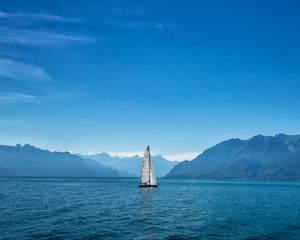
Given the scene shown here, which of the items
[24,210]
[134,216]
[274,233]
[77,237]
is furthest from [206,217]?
[24,210]

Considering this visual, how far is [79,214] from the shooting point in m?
72.2

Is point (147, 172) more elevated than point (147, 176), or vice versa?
point (147, 172)

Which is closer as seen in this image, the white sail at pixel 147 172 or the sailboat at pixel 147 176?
the white sail at pixel 147 172

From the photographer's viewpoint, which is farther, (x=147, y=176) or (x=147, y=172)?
(x=147, y=176)

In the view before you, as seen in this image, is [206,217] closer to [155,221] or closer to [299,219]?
[155,221]

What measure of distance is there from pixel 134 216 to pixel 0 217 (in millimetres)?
24552

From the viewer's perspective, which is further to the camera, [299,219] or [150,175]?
[150,175]

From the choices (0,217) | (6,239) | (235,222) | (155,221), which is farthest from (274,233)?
(0,217)

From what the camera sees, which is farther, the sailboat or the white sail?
the sailboat

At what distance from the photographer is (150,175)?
6777 inches

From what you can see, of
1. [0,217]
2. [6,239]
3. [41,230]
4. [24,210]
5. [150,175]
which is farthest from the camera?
[150,175]

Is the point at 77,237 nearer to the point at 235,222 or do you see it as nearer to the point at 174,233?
the point at 174,233

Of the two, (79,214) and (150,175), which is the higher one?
(150,175)

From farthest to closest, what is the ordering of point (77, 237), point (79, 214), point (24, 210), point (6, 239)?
point (24, 210) → point (79, 214) → point (77, 237) → point (6, 239)
